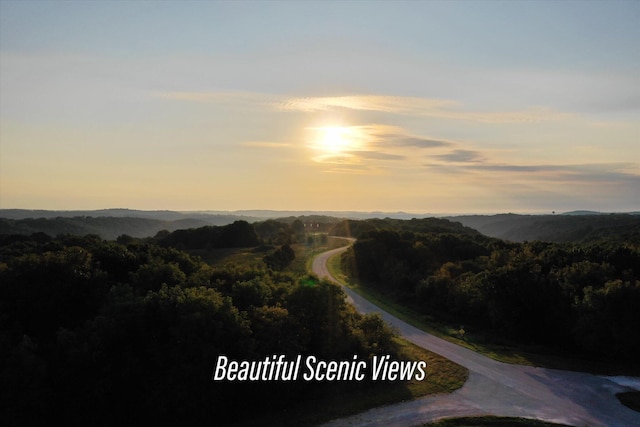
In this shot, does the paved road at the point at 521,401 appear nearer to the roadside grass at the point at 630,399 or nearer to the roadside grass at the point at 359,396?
the roadside grass at the point at 630,399

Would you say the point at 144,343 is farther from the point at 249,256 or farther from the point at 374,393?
the point at 249,256

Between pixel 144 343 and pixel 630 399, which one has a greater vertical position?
pixel 144 343

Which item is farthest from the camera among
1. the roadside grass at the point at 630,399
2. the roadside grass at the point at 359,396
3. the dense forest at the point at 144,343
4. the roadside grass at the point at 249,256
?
the roadside grass at the point at 249,256

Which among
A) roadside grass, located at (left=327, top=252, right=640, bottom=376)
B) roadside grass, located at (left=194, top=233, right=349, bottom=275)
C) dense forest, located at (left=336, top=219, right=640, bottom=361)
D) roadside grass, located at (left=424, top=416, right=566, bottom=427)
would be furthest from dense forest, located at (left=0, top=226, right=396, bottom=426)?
roadside grass, located at (left=194, top=233, right=349, bottom=275)

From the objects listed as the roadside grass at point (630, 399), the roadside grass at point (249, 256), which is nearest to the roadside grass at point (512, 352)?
the roadside grass at point (630, 399)

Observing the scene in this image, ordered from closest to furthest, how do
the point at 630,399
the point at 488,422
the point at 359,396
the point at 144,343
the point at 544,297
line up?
the point at 488,422 < the point at 144,343 < the point at 630,399 < the point at 359,396 < the point at 544,297

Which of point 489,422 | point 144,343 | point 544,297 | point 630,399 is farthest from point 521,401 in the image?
point 144,343

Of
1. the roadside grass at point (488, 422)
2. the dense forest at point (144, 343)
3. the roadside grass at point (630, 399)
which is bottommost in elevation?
the roadside grass at point (488, 422)
